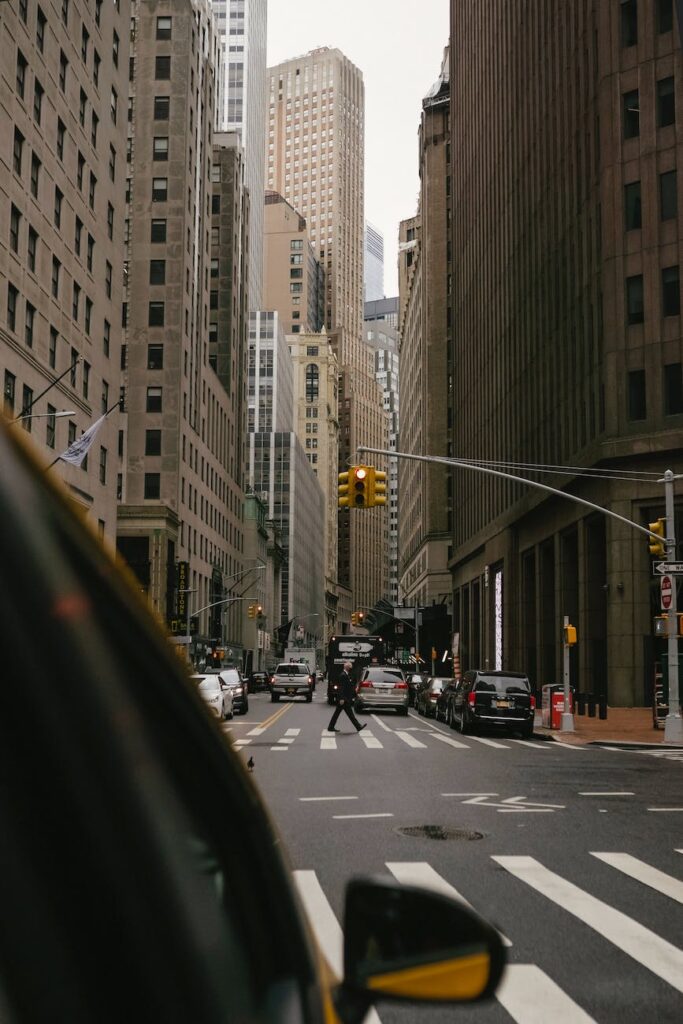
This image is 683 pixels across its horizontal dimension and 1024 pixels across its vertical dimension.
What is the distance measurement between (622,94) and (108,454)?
26.6 meters

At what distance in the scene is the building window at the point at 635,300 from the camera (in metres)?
42.8

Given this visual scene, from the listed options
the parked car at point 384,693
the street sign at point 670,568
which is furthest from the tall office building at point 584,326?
the parked car at point 384,693

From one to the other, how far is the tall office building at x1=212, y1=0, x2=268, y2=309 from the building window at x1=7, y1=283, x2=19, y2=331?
389 feet

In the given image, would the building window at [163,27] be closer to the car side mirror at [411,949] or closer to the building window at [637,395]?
the building window at [637,395]

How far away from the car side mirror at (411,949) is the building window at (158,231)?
8243 cm

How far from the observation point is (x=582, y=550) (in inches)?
1841

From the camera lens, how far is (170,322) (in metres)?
78.4

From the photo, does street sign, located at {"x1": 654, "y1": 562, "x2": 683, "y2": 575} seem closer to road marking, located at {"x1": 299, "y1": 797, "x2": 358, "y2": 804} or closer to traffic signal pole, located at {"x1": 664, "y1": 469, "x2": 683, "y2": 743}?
traffic signal pole, located at {"x1": 664, "y1": 469, "x2": 683, "y2": 743}

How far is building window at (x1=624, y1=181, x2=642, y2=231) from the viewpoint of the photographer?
142 feet

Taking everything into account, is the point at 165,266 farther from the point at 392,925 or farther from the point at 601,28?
the point at 392,925

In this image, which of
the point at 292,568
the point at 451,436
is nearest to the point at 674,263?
the point at 451,436

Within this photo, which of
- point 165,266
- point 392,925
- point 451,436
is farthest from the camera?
point 451,436

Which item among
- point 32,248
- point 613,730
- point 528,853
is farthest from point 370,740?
point 32,248

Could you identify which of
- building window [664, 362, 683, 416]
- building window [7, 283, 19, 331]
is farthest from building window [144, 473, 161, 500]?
building window [664, 362, 683, 416]
